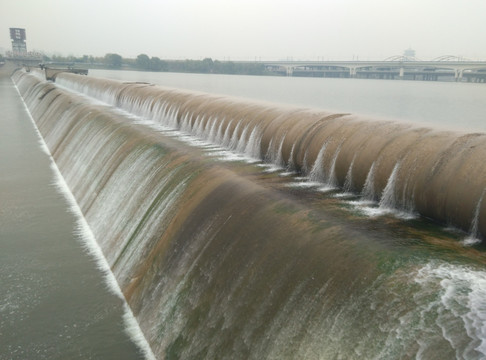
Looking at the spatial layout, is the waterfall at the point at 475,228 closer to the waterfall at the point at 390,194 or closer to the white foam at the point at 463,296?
the white foam at the point at 463,296

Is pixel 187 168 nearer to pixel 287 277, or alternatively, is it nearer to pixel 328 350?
pixel 287 277

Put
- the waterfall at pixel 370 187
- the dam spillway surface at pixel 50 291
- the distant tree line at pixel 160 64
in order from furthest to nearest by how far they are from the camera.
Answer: the distant tree line at pixel 160 64 → the waterfall at pixel 370 187 → the dam spillway surface at pixel 50 291

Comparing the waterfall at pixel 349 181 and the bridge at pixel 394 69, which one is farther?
the bridge at pixel 394 69

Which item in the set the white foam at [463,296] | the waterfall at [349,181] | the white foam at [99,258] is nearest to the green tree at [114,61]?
the white foam at [99,258]

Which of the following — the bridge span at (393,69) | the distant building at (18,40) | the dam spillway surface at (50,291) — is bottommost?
the dam spillway surface at (50,291)

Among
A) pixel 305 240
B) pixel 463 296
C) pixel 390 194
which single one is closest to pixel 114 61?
pixel 390 194

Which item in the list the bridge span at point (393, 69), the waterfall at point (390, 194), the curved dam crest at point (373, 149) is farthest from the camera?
the bridge span at point (393, 69)

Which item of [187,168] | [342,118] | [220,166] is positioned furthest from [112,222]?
[342,118]
